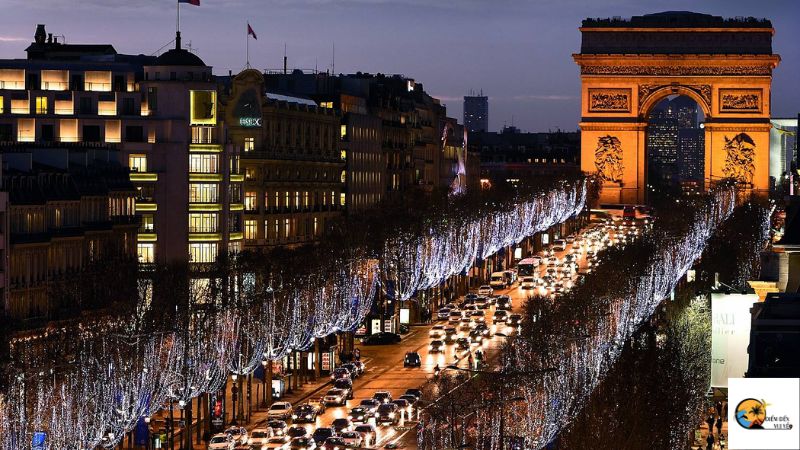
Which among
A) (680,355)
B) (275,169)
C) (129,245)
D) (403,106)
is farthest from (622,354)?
(403,106)

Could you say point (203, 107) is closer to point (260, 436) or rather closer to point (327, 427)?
point (327, 427)

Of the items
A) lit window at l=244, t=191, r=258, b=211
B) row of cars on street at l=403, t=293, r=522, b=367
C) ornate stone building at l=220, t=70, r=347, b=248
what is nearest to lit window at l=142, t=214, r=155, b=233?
ornate stone building at l=220, t=70, r=347, b=248

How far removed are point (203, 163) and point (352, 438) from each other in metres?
38.7

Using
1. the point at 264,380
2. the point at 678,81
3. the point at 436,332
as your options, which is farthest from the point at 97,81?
the point at 678,81

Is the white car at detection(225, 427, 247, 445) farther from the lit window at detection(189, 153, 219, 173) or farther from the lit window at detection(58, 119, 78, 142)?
the lit window at detection(189, 153, 219, 173)

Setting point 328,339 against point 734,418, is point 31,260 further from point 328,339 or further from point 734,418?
point 734,418

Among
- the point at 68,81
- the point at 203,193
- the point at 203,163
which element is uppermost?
the point at 68,81

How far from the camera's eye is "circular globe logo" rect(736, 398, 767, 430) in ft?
102

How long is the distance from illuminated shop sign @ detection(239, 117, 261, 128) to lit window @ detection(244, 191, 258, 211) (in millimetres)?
3285

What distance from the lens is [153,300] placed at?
70.6 m

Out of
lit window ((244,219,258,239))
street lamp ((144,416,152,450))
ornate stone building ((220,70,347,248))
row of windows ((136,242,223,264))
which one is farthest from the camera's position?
ornate stone building ((220,70,347,248))

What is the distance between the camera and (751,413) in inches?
1228

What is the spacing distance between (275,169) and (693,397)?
4547 centimetres

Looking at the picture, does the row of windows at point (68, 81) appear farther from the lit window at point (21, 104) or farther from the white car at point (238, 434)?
the white car at point (238, 434)
